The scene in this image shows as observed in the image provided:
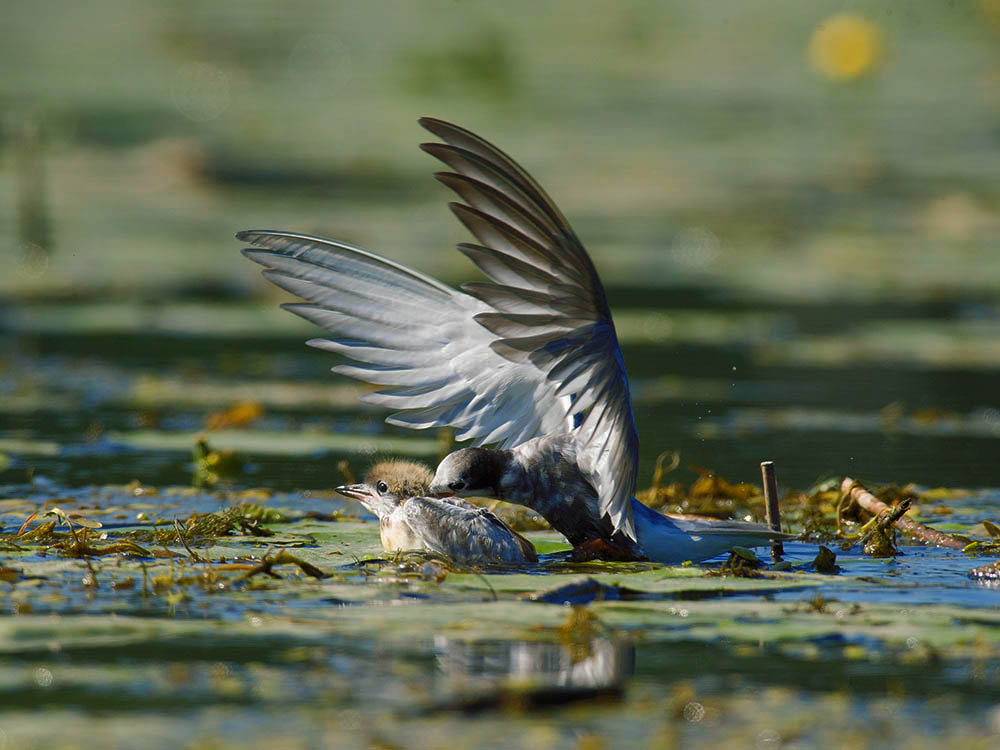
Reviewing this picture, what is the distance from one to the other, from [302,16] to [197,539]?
17.6m

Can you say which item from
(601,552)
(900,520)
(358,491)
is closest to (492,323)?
(601,552)

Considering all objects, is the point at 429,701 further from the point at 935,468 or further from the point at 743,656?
the point at 935,468

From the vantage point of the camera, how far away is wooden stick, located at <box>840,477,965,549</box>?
6070 millimetres

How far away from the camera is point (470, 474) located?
585cm

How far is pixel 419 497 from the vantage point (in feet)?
19.0

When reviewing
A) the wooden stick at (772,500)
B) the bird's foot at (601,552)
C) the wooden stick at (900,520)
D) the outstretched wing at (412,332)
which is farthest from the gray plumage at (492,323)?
the wooden stick at (900,520)

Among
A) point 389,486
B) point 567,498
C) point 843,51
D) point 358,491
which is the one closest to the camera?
point 567,498

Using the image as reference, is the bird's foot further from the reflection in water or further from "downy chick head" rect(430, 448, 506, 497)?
the reflection in water

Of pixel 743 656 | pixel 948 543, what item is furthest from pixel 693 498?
pixel 743 656

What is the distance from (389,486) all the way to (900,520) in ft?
6.98

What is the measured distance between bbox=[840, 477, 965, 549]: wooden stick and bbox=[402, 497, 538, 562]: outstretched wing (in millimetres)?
1467

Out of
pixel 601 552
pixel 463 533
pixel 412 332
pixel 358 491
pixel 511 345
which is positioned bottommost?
pixel 601 552

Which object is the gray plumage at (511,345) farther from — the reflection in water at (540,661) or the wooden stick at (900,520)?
the reflection in water at (540,661)

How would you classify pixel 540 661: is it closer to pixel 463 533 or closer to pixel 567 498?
pixel 463 533
